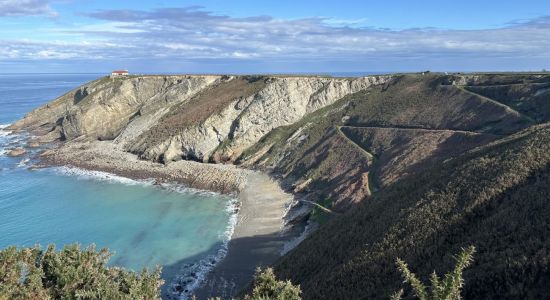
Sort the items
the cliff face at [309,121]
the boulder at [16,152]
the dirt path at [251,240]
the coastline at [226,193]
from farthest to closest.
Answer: the boulder at [16,152] < the cliff face at [309,121] < the coastline at [226,193] < the dirt path at [251,240]

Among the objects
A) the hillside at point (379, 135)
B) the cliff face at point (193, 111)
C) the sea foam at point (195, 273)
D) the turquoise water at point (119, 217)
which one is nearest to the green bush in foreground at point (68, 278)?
the sea foam at point (195, 273)

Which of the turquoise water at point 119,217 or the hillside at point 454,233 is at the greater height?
the hillside at point 454,233

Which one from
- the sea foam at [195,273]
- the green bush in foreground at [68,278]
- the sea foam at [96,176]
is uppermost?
the green bush in foreground at [68,278]

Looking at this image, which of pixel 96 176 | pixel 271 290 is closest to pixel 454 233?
pixel 271 290

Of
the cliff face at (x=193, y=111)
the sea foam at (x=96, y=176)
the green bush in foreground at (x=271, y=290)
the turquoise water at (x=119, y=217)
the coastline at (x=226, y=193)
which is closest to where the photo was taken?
the green bush in foreground at (x=271, y=290)

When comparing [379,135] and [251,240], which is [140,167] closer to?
[251,240]

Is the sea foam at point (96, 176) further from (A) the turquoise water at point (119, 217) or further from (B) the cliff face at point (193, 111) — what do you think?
(B) the cliff face at point (193, 111)

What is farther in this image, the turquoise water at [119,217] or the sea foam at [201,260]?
the turquoise water at [119,217]
